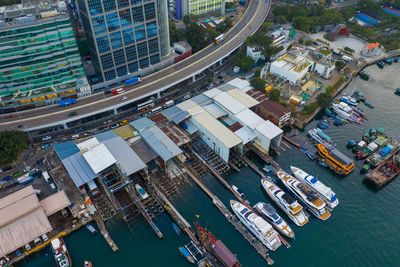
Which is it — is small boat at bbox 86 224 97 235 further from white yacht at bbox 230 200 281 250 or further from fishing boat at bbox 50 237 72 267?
white yacht at bbox 230 200 281 250

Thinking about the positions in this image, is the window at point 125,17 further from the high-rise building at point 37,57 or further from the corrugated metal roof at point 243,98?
the corrugated metal roof at point 243,98

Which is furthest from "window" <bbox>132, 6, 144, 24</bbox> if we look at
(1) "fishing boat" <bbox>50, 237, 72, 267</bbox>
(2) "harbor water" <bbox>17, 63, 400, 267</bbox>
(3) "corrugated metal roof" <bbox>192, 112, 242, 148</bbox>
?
(1) "fishing boat" <bbox>50, 237, 72, 267</bbox>

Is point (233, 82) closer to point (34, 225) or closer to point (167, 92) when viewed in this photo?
point (167, 92)

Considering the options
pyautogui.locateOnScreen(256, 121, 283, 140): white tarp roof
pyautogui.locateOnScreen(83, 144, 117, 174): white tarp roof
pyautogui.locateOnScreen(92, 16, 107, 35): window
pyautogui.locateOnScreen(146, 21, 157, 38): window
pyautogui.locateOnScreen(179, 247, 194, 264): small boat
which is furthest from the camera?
pyautogui.locateOnScreen(146, 21, 157, 38): window

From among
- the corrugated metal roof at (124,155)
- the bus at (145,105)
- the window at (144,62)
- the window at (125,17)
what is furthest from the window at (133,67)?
the corrugated metal roof at (124,155)

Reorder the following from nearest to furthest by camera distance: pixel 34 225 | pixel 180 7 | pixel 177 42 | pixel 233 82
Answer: pixel 34 225, pixel 233 82, pixel 177 42, pixel 180 7

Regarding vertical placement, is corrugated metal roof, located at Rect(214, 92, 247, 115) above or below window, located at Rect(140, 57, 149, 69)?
below

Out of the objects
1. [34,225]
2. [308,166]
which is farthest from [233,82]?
[34,225]
